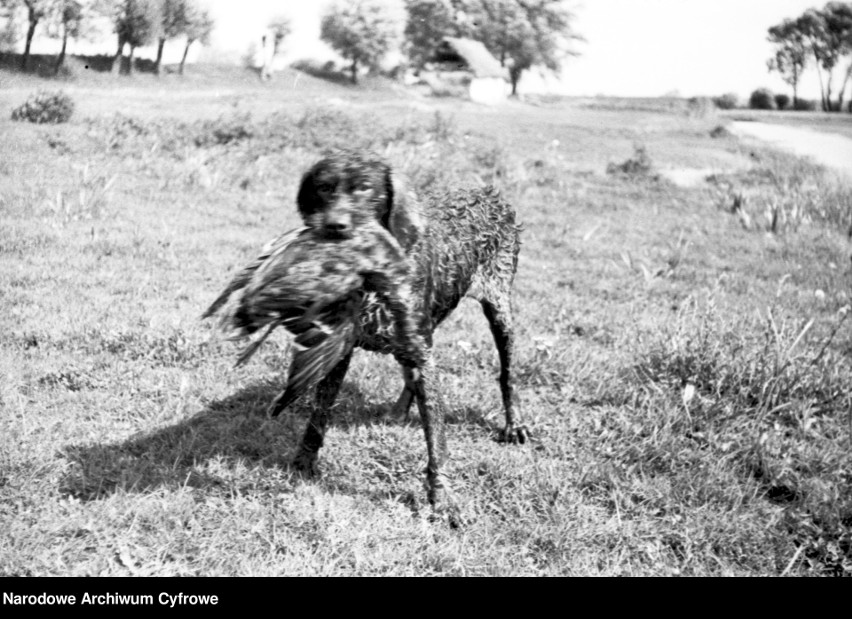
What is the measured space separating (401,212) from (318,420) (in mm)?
1301

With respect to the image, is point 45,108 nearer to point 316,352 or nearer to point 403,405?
point 403,405

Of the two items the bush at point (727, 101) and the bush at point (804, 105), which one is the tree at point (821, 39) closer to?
A: the bush at point (804, 105)

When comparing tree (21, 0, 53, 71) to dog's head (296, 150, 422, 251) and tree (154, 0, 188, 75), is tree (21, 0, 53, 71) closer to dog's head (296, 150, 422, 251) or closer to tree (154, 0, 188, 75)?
tree (154, 0, 188, 75)

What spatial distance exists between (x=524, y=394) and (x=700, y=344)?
1475 millimetres

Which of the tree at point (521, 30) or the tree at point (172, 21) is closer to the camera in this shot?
the tree at point (172, 21)

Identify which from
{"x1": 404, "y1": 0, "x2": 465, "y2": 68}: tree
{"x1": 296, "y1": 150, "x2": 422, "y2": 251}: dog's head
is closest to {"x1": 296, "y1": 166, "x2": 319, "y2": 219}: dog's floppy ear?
{"x1": 296, "y1": 150, "x2": 422, "y2": 251}: dog's head

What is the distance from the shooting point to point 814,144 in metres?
10.8

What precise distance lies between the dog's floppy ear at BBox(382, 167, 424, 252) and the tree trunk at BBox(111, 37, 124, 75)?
3802 millimetres

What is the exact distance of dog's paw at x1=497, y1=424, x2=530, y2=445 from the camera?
4047mm

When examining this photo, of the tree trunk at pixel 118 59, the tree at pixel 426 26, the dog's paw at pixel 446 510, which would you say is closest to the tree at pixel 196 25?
the tree trunk at pixel 118 59

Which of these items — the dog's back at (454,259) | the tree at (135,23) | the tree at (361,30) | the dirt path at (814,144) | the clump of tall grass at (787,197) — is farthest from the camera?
the clump of tall grass at (787,197)

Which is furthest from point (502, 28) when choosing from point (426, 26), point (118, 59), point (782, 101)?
point (118, 59)

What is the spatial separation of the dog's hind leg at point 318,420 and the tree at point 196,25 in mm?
3958

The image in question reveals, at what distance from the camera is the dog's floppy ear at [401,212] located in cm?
261
